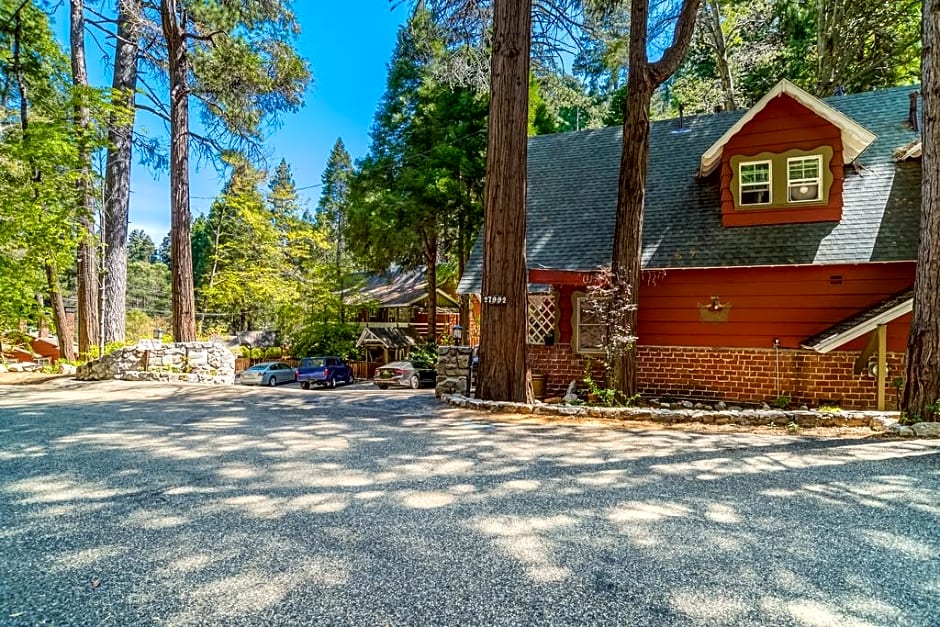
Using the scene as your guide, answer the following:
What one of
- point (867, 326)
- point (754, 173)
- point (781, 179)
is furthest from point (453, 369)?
point (781, 179)

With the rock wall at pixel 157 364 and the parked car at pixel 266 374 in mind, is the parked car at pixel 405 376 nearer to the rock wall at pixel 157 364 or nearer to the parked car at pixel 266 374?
the parked car at pixel 266 374

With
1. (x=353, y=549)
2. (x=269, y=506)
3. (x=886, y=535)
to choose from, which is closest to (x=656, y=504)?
(x=886, y=535)

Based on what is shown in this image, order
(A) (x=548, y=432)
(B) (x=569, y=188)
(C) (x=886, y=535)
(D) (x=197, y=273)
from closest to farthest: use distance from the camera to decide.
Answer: (C) (x=886, y=535) < (A) (x=548, y=432) < (B) (x=569, y=188) < (D) (x=197, y=273)

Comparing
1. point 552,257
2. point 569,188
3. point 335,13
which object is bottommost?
point 552,257

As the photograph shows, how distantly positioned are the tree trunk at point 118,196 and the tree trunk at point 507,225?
10414mm

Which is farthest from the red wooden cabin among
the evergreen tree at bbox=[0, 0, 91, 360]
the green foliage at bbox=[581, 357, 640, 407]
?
the evergreen tree at bbox=[0, 0, 91, 360]

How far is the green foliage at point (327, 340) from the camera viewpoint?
24.8 meters

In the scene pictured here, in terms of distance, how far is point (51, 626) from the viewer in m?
1.92

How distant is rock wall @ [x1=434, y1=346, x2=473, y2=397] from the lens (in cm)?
821

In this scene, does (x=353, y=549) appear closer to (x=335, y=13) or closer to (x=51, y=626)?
(x=51, y=626)

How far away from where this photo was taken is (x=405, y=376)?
17.6m

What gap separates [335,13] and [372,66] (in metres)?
8.72

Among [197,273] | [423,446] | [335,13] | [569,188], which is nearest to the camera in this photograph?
[423,446]

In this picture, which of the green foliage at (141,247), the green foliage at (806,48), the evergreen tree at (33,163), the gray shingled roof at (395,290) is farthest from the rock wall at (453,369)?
the green foliage at (141,247)
